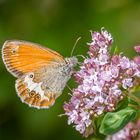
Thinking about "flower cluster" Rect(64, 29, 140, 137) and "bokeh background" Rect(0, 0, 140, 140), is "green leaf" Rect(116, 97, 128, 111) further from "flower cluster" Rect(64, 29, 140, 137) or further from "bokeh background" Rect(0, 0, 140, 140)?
"bokeh background" Rect(0, 0, 140, 140)

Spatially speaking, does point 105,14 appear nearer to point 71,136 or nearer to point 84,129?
point 71,136

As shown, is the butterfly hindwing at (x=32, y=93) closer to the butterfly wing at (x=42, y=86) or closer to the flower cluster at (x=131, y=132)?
the butterfly wing at (x=42, y=86)

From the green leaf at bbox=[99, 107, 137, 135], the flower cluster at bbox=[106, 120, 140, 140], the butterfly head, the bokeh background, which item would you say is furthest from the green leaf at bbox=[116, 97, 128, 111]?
the bokeh background

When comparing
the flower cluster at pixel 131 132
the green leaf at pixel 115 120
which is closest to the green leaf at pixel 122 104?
the green leaf at pixel 115 120

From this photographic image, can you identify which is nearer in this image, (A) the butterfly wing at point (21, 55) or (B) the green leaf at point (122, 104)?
(B) the green leaf at point (122, 104)

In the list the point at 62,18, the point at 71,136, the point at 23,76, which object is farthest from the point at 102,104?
the point at 62,18

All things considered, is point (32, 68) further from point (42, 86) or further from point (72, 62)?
point (72, 62)
